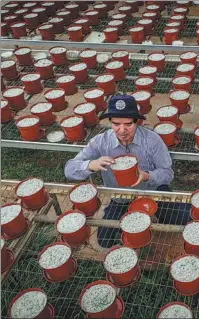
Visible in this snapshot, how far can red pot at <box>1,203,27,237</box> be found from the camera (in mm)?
2521

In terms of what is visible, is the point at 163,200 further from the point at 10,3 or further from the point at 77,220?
the point at 10,3

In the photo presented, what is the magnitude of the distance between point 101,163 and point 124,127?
1.02 ft

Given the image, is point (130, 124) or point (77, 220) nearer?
point (77, 220)

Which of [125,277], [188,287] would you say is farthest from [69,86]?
[188,287]

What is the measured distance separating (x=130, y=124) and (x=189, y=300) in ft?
3.89

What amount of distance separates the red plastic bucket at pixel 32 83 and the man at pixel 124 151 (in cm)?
155

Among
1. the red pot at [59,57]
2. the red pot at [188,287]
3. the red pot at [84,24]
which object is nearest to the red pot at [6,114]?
the red pot at [59,57]

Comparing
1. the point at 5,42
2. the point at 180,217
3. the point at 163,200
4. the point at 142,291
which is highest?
the point at 5,42

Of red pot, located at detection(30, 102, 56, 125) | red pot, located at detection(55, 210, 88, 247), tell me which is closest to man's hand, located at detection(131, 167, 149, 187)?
red pot, located at detection(55, 210, 88, 247)

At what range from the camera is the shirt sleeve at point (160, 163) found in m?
2.85

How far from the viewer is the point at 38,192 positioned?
107 inches

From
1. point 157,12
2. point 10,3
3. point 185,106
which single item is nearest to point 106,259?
point 185,106

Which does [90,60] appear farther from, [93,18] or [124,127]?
[124,127]

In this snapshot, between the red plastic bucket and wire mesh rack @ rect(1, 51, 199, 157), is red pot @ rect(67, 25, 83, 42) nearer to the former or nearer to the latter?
wire mesh rack @ rect(1, 51, 199, 157)
